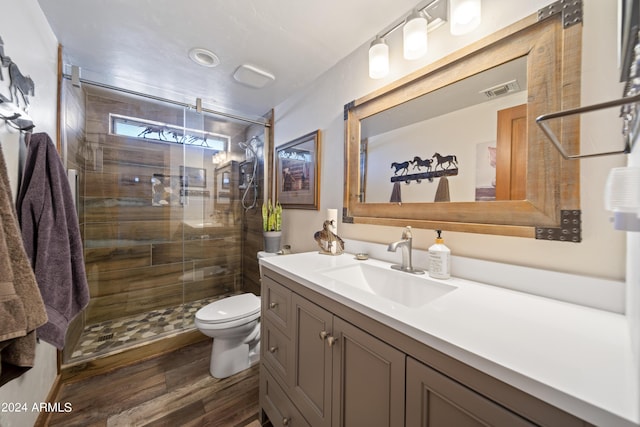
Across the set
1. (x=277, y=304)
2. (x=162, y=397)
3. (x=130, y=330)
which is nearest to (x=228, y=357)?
(x=162, y=397)

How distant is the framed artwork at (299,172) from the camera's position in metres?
1.75

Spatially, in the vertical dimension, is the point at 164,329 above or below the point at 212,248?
below

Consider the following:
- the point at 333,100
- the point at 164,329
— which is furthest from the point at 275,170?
the point at 164,329

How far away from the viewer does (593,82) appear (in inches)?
26.5

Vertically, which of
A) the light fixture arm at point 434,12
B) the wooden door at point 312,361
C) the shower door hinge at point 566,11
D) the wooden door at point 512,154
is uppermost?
the light fixture arm at point 434,12

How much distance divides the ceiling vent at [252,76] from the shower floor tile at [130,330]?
2.19 meters

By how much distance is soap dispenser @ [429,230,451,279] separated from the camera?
0.92 m

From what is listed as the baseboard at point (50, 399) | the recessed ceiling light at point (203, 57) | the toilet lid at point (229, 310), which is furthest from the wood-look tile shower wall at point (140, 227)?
the toilet lid at point (229, 310)

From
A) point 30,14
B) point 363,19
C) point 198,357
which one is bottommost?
point 198,357

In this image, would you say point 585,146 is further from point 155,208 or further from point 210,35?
point 155,208

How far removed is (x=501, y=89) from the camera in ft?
2.84

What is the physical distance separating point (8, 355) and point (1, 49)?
43.2 inches

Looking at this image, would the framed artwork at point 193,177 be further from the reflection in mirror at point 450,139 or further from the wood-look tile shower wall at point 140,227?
the reflection in mirror at point 450,139

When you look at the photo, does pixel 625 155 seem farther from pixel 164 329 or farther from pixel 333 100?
pixel 164 329
